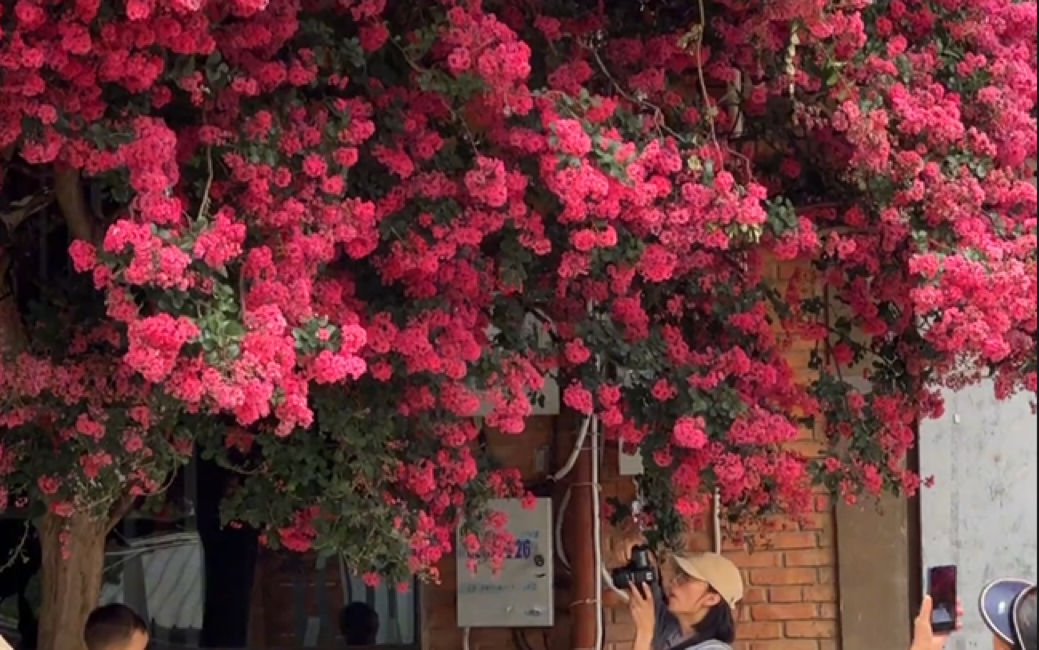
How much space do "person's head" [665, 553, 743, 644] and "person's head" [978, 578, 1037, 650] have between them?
2.64 ft

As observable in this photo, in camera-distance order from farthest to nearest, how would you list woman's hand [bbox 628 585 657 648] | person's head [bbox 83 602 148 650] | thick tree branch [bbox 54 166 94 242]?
woman's hand [bbox 628 585 657 648]
person's head [bbox 83 602 148 650]
thick tree branch [bbox 54 166 94 242]

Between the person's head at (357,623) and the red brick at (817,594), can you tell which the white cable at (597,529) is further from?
the person's head at (357,623)

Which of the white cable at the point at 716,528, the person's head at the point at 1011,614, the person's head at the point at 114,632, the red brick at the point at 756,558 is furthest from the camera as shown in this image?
the red brick at the point at 756,558

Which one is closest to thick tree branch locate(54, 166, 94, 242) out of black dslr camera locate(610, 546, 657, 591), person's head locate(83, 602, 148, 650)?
person's head locate(83, 602, 148, 650)

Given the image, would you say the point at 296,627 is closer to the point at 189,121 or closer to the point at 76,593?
the point at 76,593

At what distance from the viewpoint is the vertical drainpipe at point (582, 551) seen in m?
5.31

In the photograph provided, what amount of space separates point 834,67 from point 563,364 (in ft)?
3.73

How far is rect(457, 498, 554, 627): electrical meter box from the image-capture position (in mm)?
5309

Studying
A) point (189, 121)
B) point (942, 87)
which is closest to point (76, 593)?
point (189, 121)

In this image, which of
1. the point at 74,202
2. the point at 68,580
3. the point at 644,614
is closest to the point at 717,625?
the point at 644,614

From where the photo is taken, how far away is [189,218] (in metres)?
3.34

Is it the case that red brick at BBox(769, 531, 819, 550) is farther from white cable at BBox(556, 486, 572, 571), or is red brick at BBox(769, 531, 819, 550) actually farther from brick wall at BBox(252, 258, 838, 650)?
white cable at BBox(556, 486, 572, 571)

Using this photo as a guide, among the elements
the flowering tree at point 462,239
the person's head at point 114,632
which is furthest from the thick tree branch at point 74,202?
the person's head at point 114,632

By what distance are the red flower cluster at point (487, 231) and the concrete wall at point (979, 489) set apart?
100 centimetres
